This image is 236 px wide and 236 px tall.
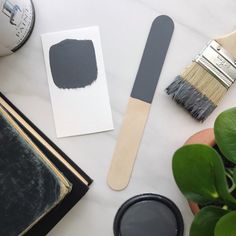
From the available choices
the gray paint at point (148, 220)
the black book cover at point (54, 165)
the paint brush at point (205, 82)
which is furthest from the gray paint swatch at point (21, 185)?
the paint brush at point (205, 82)

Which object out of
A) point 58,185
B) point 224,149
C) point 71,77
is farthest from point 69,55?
point 224,149

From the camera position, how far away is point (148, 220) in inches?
23.9

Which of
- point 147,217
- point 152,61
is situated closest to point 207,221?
point 147,217

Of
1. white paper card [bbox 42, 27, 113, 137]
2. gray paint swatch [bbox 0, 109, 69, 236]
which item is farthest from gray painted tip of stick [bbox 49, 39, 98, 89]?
gray paint swatch [bbox 0, 109, 69, 236]

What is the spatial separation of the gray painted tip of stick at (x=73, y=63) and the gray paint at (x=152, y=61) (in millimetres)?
67

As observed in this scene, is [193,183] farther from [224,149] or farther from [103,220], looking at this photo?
[103,220]

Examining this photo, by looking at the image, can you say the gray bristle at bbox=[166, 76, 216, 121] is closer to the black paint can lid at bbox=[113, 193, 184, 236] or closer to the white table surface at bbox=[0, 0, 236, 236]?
the white table surface at bbox=[0, 0, 236, 236]

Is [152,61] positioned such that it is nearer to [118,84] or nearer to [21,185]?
[118,84]

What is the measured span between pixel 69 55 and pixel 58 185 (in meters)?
0.20

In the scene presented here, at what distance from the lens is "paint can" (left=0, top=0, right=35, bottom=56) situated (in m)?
0.57

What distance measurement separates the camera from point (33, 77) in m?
Answer: 0.65

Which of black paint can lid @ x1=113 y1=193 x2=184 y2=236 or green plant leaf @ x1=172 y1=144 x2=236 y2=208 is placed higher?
green plant leaf @ x1=172 y1=144 x2=236 y2=208

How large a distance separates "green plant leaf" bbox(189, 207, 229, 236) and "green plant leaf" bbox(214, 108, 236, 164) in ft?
0.19

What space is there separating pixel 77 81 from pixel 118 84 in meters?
0.06
